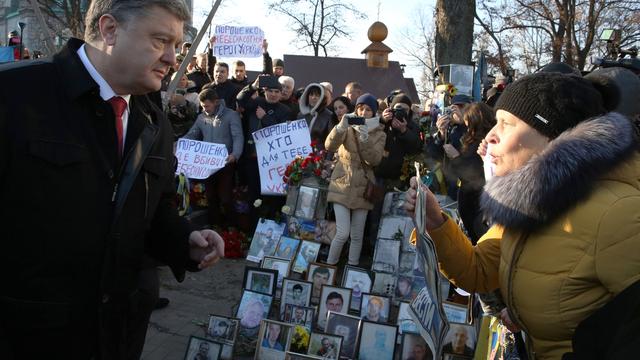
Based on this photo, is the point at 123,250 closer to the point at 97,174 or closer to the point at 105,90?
the point at 97,174

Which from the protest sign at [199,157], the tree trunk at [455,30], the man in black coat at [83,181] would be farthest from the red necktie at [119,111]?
the tree trunk at [455,30]

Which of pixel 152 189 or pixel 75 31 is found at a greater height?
pixel 75 31

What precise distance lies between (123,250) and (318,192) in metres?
4.43

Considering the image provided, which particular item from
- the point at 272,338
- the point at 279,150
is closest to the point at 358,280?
the point at 272,338

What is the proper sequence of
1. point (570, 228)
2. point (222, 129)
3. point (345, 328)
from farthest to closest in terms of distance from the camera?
point (222, 129)
point (345, 328)
point (570, 228)

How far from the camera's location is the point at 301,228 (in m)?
6.26

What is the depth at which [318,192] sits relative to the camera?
628cm

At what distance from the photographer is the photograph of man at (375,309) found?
4.32m

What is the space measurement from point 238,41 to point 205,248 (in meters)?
7.56

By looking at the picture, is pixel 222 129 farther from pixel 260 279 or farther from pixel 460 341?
pixel 460 341

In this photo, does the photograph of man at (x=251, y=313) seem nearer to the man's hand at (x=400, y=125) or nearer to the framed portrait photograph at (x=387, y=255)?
the framed portrait photograph at (x=387, y=255)

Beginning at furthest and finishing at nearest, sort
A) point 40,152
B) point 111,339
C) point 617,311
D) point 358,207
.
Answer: point 358,207
point 111,339
point 40,152
point 617,311

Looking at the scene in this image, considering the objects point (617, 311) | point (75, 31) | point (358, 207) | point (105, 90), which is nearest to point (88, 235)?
point (105, 90)

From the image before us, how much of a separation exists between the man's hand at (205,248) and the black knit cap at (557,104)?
125cm
